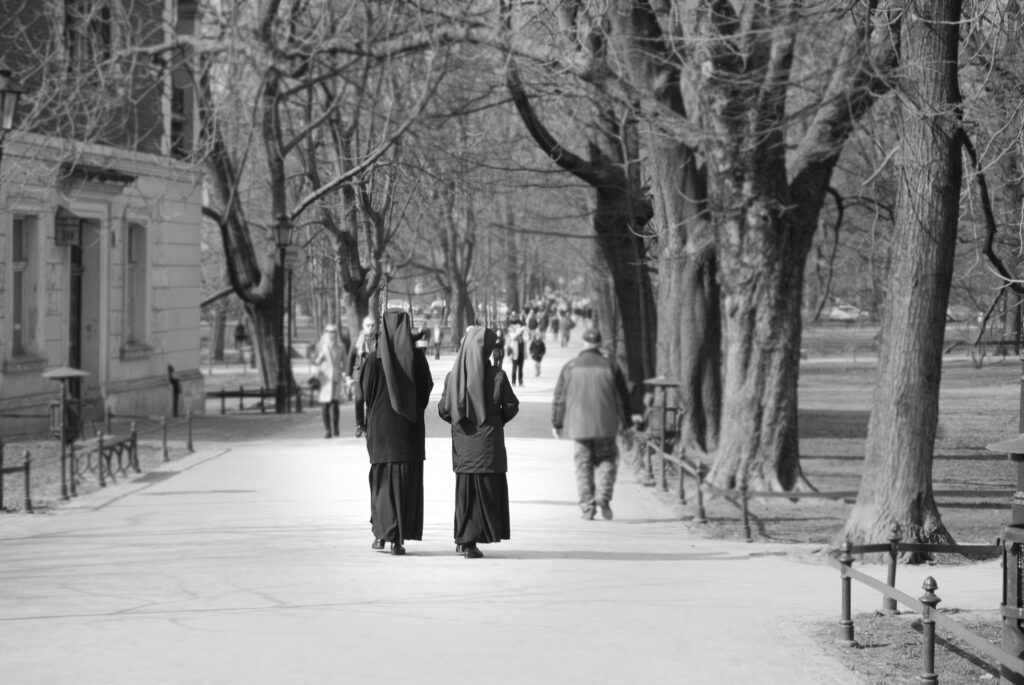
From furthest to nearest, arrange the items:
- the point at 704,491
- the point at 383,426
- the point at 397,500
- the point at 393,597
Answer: the point at 704,491 → the point at 397,500 → the point at 383,426 → the point at 393,597

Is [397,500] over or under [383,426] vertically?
under

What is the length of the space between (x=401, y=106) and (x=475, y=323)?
519 inches

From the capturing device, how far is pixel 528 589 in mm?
10930

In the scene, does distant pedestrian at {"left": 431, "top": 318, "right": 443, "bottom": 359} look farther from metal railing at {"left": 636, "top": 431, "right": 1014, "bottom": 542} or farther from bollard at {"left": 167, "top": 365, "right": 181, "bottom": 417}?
bollard at {"left": 167, "top": 365, "right": 181, "bottom": 417}

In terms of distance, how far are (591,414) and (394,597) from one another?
4.98m

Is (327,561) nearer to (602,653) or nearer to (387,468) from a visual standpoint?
(387,468)

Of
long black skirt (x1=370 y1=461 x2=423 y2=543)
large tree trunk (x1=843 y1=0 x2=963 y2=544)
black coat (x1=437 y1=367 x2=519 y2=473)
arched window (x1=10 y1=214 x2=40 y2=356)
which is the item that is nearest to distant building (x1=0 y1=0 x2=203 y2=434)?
arched window (x1=10 y1=214 x2=40 y2=356)

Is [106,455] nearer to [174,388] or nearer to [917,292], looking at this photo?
[917,292]

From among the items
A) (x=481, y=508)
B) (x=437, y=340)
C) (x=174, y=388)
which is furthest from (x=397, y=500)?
(x=174, y=388)

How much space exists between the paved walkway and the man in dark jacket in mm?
398

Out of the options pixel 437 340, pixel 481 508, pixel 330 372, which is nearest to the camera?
pixel 437 340

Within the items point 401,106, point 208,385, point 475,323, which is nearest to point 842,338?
point 208,385

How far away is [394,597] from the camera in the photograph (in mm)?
10453

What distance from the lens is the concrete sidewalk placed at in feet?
27.1
